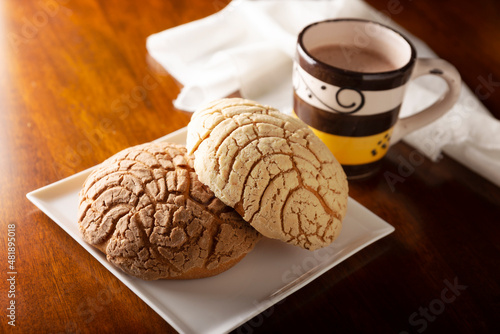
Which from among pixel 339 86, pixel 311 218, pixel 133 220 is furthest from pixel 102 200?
pixel 339 86

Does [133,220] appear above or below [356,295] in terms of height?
above

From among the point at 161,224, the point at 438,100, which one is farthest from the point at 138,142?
the point at 438,100

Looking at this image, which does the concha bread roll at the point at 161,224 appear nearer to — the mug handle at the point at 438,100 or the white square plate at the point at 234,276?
the white square plate at the point at 234,276

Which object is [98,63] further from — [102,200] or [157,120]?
[102,200]

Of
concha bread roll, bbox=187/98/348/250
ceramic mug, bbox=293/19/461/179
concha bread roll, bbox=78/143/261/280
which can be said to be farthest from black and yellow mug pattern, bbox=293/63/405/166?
concha bread roll, bbox=78/143/261/280

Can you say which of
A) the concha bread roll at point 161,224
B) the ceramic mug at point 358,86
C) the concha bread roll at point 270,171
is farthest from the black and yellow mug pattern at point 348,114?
the concha bread roll at point 161,224

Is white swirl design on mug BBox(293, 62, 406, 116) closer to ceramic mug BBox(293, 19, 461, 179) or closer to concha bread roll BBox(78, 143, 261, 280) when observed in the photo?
ceramic mug BBox(293, 19, 461, 179)

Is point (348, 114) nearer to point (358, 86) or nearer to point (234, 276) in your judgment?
point (358, 86)
